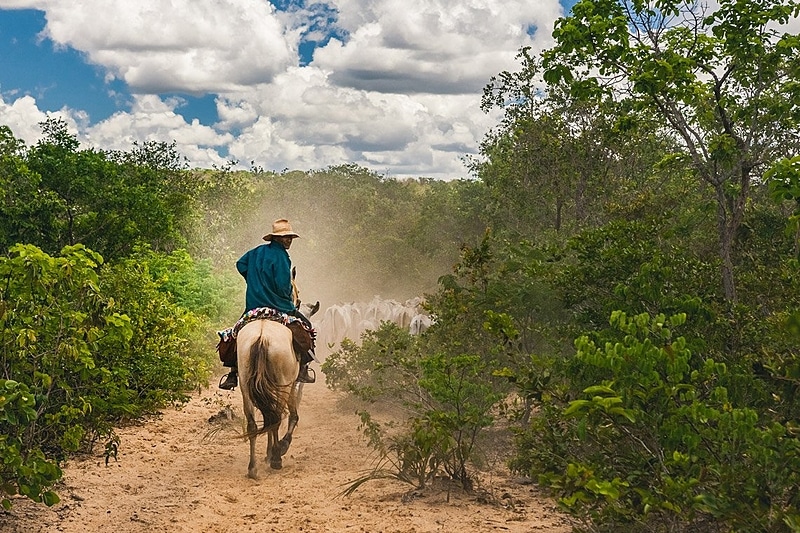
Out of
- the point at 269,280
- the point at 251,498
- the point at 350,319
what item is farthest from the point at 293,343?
the point at 350,319

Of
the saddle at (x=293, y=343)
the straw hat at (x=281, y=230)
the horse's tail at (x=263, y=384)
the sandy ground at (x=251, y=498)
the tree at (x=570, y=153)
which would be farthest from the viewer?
the tree at (x=570, y=153)

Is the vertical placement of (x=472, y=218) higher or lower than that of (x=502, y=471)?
higher

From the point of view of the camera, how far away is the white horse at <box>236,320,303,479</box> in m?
7.90

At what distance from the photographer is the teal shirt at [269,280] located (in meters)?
8.51

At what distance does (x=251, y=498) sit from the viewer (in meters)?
7.19

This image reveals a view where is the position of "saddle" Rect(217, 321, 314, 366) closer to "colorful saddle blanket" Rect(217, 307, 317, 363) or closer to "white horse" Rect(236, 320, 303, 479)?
"colorful saddle blanket" Rect(217, 307, 317, 363)

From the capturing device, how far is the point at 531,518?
6.25 metres

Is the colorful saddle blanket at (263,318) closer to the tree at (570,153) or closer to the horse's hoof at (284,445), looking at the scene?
the horse's hoof at (284,445)

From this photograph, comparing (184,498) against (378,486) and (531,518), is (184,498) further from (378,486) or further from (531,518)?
(531,518)

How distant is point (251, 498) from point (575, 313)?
3532mm

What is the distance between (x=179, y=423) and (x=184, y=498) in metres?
3.50

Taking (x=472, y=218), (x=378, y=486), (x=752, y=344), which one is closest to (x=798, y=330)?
(x=752, y=344)

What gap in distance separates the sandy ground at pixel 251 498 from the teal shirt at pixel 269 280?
1.72 metres

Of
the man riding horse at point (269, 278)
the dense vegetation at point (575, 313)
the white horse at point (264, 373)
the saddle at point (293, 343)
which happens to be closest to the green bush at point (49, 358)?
the dense vegetation at point (575, 313)
